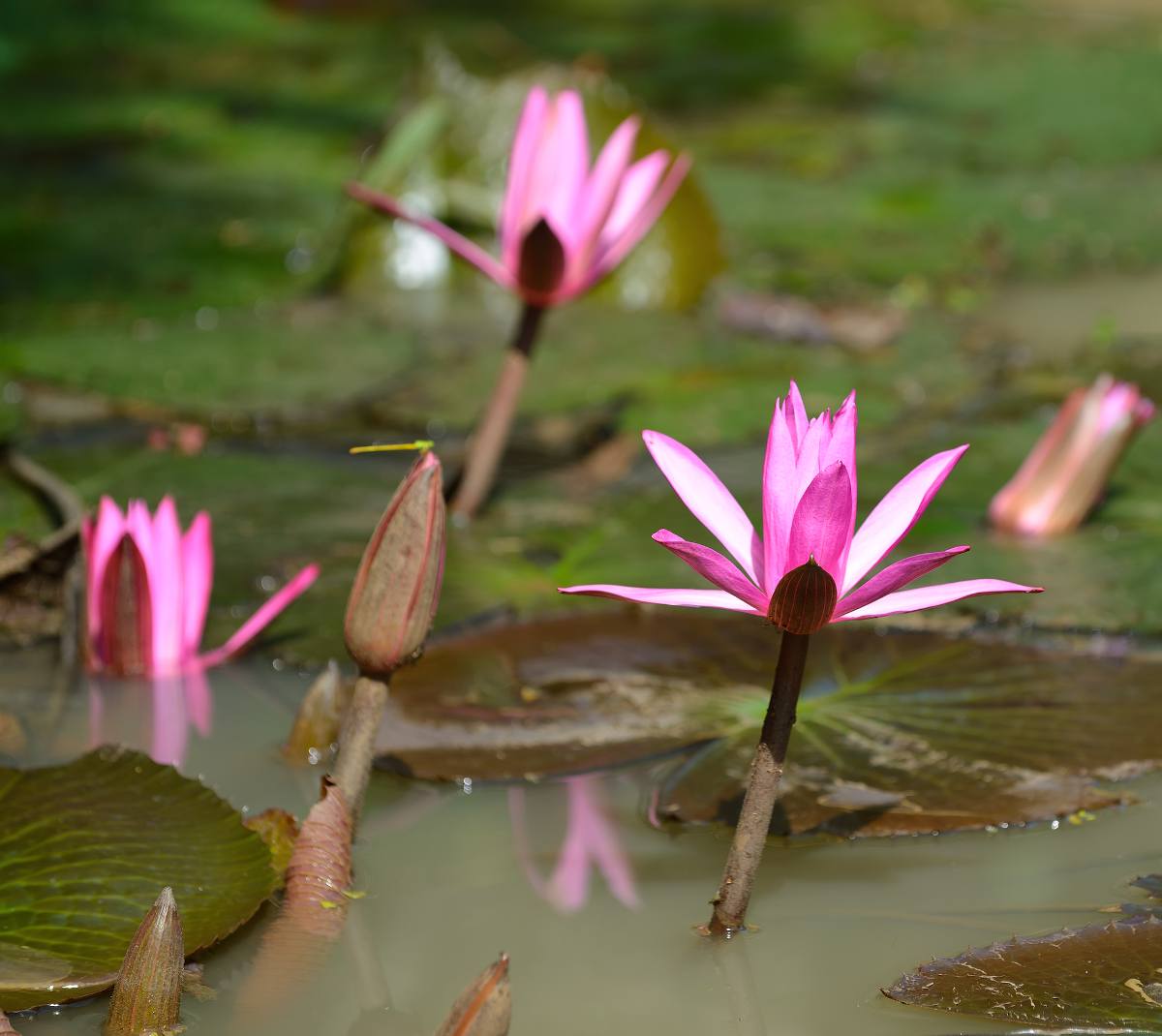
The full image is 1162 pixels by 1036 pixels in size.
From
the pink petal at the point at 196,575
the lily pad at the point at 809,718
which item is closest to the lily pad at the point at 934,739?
the lily pad at the point at 809,718

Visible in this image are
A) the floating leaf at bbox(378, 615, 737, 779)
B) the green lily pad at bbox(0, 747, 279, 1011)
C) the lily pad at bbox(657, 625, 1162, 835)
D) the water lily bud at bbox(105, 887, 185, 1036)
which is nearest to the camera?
the water lily bud at bbox(105, 887, 185, 1036)

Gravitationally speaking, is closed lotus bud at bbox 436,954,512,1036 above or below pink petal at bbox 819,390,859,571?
below

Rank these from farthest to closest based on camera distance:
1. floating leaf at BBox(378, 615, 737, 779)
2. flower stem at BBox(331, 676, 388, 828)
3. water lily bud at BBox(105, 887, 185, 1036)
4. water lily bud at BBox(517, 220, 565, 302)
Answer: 1. water lily bud at BBox(517, 220, 565, 302)
2. floating leaf at BBox(378, 615, 737, 779)
3. flower stem at BBox(331, 676, 388, 828)
4. water lily bud at BBox(105, 887, 185, 1036)

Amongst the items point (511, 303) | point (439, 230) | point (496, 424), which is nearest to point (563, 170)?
point (439, 230)

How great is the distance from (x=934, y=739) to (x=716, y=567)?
0.54 metres

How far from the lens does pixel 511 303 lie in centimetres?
307

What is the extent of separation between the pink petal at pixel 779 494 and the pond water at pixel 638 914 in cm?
31

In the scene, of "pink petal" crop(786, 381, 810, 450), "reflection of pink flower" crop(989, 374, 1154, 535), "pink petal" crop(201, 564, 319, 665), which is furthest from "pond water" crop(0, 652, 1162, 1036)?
"reflection of pink flower" crop(989, 374, 1154, 535)

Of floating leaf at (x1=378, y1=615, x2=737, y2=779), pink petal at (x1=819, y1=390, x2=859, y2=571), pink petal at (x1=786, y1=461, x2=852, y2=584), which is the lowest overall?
floating leaf at (x1=378, y1=615, x2=737, y2=779)

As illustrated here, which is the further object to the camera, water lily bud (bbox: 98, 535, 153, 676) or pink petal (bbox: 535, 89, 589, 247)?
pink petal (bbox: 535, 89, 589, 247)

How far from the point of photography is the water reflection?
1.55m

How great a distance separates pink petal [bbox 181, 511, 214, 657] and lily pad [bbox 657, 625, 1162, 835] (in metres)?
0.55

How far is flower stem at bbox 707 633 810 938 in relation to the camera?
1070mm

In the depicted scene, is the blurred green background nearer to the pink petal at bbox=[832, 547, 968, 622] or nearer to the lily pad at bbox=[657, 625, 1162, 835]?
the lily pad at bbox=[657, 625, 1162, 835]
